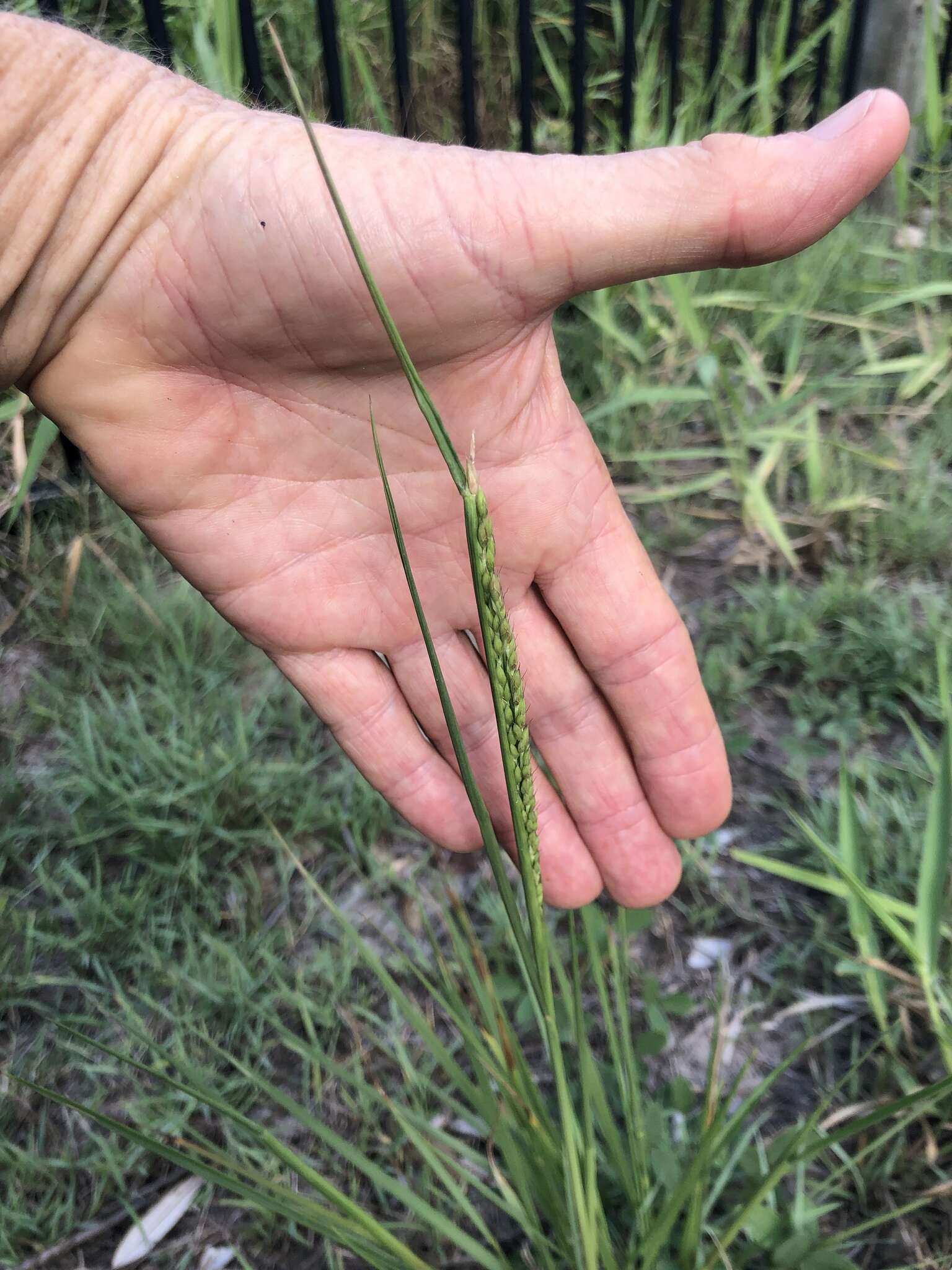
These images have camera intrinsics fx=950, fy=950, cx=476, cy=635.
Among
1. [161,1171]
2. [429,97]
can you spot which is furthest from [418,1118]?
[429,97]

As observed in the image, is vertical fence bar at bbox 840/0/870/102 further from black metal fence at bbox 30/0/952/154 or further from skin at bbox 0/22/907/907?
skin at bbox 0/22/907/907

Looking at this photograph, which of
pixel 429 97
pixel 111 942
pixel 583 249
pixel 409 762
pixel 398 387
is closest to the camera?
pixel 583 249

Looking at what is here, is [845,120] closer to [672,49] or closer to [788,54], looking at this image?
[672,49]

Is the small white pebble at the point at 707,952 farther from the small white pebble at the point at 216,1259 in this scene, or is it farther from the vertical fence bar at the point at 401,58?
the vertical fence bar at the point at 401,58

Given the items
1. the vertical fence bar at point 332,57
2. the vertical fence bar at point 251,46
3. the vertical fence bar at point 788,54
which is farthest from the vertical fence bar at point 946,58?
the vertical fence bar at point 251,46

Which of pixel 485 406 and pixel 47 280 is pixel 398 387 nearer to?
pixel 485 406

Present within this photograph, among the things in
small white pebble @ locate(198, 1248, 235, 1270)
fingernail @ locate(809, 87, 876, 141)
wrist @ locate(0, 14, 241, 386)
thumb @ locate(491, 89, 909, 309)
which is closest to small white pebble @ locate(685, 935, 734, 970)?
small white pebble @ locate(198, 1248, 235, 1270)

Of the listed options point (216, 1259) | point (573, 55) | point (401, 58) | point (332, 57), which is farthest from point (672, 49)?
point (216, 1259)
